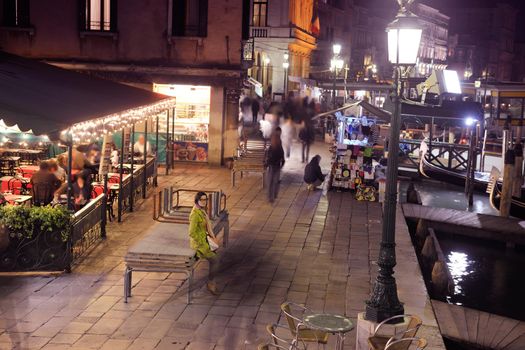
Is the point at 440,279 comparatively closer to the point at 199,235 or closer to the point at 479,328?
the point at 479,328

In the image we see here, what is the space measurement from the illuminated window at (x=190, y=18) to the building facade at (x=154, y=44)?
0.11ft

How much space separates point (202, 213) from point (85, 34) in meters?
15.2

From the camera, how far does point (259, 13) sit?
140 feet

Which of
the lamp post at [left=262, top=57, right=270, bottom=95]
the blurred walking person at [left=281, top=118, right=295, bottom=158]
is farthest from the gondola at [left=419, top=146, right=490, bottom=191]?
the lamp post at [left=262, top=57, right=270, bottom=95]

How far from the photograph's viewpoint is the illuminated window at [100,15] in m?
22.8

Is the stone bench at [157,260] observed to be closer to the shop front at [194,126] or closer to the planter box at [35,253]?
the planter box at [35,253]

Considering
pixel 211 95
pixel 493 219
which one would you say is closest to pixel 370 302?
pixel 493 219

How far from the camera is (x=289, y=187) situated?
19391 millimetres

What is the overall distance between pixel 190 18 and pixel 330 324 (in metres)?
17.3

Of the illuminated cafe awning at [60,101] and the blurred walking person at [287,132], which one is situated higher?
the illuminated cafe awning at [60,101]

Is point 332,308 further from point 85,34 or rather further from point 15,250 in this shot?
point 85,34

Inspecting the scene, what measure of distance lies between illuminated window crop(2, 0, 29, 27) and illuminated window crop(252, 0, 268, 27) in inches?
830

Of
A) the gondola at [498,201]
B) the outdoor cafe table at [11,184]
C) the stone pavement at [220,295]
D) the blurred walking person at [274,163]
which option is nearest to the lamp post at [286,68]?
the gondola at [498,201]

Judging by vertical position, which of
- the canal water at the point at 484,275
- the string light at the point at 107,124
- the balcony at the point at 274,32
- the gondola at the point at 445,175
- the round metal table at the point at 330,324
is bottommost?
the canal water at the point at 484,275
